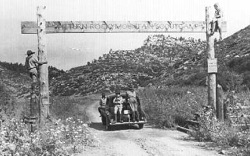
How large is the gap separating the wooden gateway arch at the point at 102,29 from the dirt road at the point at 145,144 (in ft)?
6.90

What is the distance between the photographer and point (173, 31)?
1282 centimetres

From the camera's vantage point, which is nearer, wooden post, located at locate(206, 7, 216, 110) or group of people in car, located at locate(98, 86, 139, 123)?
wooden post, located at locate(206, 7, 216, 110)

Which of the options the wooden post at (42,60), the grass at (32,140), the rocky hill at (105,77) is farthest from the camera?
the rocky hill at (105,77)

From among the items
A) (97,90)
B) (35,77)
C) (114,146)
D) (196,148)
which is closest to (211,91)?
(196,148)

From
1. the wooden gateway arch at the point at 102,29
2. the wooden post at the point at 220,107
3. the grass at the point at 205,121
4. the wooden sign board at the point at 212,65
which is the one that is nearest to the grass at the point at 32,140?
the wooden gateway arch at the point at 102,29

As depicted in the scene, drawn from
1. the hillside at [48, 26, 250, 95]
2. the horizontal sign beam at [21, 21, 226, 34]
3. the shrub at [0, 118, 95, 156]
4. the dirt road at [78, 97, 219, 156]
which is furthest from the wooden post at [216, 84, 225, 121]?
the hillside at [48, 26, 250, 95]

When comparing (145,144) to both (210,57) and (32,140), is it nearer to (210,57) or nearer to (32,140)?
(32,140)

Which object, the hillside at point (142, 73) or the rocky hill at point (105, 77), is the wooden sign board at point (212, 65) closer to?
the hillside at point (142, 73)

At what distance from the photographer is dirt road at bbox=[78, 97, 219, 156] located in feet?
29.1

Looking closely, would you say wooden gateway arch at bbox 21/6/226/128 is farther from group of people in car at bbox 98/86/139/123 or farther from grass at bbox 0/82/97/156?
group of people in car at bbox 98/86/139/123

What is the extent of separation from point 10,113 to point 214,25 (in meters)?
7.50

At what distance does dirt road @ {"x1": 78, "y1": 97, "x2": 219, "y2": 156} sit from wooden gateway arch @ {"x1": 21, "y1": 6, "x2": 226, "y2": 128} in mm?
2104

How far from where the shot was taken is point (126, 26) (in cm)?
1249

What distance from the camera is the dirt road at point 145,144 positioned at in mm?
8874
